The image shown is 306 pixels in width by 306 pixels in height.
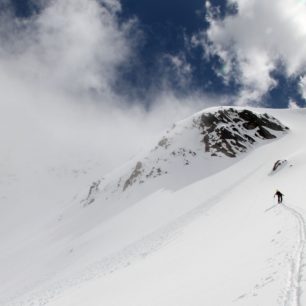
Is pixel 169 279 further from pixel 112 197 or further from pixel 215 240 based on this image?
pixel 112 197

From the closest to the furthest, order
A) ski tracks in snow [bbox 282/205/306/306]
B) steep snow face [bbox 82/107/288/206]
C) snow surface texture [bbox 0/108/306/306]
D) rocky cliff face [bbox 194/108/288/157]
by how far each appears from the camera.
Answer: ski tracks in snow [bbox 282/205/306/306]
snow surface texture [bbox 0/108/306/306]
steep snow face [bbox 82/107/288/206]
rocky cliff face [bbox 194/108/288/157]

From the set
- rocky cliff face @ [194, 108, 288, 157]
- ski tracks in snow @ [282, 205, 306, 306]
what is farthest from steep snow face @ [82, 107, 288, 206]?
ski tracks in snow @ [282, 205, 306, 306]

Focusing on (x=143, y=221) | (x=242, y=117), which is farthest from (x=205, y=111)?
(x=143, y=221)

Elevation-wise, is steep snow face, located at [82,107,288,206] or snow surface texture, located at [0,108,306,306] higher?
steep snow face, located at [82,107,288,206]

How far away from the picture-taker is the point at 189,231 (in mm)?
31484

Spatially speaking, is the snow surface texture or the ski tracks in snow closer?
the ski tracks in snow

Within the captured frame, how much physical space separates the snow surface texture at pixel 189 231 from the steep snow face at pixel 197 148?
30 centimetres

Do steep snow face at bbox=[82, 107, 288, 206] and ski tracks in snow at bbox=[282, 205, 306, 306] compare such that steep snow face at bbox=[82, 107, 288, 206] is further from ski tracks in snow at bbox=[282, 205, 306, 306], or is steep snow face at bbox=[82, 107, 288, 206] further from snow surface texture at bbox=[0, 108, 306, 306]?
ski tracks in snow at bbox=[282, 205, 306, 306]

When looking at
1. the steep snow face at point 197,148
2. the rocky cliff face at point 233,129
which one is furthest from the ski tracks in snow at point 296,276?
the rocky cliff face at point 233,129

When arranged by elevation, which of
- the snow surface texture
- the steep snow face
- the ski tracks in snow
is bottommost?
the ski tracks in snow

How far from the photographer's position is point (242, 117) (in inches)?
3698

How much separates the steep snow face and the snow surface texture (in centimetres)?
30

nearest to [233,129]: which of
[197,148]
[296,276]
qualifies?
[197,148]

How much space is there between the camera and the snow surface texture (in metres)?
12.7
